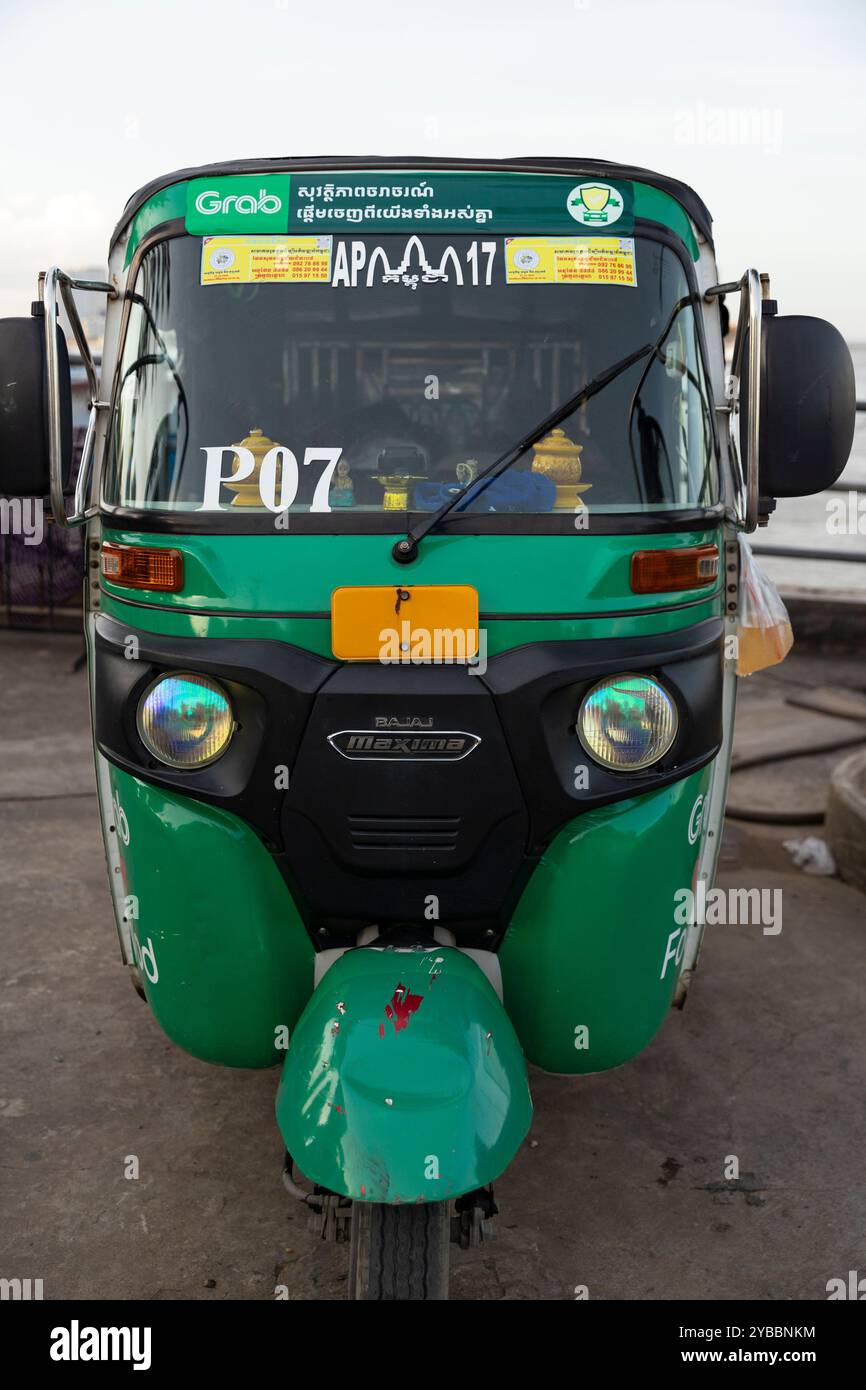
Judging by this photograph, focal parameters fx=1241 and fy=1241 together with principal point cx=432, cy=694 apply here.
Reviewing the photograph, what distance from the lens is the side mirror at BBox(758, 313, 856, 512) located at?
260 cm

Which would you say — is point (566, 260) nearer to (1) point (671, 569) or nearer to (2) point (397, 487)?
(2) point (397, 487)

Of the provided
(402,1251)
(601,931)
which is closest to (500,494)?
(601,931)

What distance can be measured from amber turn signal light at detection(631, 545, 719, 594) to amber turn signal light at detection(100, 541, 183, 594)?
0.93 meters

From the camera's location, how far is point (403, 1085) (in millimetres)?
2172

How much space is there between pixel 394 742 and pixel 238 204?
123 cm

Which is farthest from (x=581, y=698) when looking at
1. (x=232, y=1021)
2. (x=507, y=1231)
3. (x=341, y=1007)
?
(x=507, y=1231)

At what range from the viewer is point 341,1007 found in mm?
2318

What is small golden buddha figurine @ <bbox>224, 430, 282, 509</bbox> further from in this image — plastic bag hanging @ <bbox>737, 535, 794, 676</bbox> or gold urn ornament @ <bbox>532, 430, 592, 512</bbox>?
plastic bag hanging @ <bbox>737, 535, 794, 676</bbox>

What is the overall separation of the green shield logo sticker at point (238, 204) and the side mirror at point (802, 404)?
42.0 inches

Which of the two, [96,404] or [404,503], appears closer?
[404,503]
